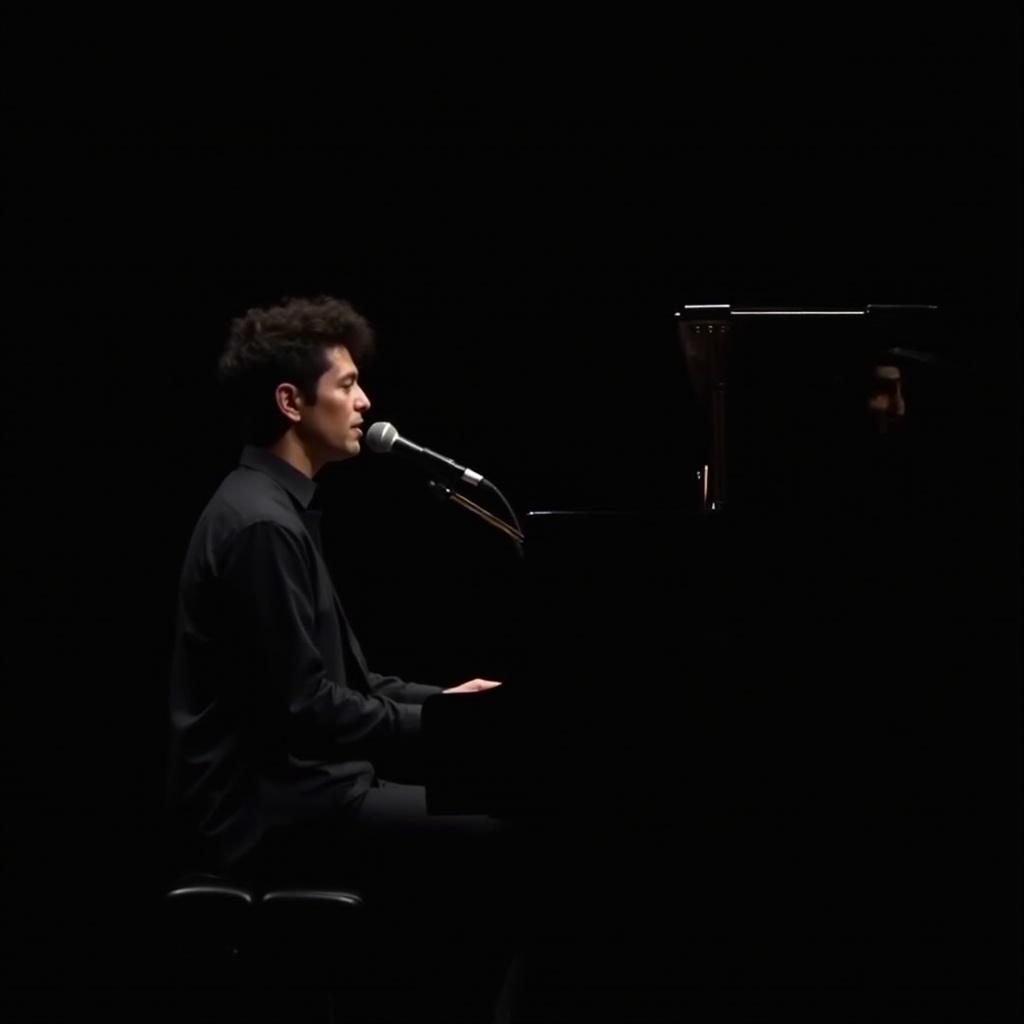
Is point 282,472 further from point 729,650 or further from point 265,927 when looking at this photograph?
point 729,650

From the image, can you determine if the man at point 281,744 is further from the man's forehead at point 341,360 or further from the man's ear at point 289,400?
the man's forehead at point 341,360

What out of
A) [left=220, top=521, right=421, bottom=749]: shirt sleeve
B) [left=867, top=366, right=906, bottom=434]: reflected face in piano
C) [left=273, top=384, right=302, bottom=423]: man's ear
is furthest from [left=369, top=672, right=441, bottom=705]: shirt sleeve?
[left=867, top=366, right=906, bottom=434]: reflected face in piano

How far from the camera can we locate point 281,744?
94.2 inches

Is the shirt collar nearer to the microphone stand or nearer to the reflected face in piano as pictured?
the microphone stand

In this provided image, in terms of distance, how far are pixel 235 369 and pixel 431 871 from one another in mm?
1112

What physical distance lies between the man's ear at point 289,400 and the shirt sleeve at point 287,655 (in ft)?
1.15

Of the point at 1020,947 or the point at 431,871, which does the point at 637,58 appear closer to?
the point at 431,871

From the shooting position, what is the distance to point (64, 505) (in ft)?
10.8

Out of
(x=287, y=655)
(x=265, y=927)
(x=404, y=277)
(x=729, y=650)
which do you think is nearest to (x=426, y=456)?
(x=287, y=655)

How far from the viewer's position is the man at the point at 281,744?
7.75ft

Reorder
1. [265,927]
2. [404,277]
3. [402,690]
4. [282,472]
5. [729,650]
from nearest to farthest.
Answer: [729,650], [265,927], [282,472], [402,690], [404,277]

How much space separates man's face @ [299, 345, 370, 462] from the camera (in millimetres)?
2699

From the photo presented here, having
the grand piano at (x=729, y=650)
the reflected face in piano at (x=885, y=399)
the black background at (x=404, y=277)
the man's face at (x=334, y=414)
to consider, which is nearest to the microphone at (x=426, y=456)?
the man's face at (x=334, y=414)

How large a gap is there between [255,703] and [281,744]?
0.29ft
